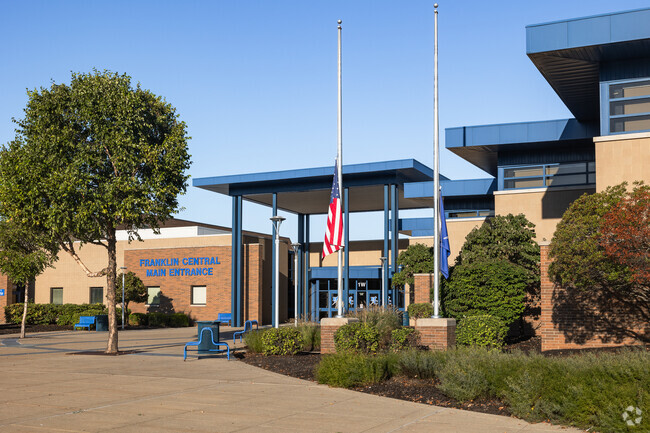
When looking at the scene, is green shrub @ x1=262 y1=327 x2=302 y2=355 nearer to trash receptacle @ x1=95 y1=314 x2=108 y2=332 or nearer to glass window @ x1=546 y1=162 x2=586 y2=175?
glass window @ x1=546 y1=162 x2=586 y2=175

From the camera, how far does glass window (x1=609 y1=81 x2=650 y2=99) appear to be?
23438 mm

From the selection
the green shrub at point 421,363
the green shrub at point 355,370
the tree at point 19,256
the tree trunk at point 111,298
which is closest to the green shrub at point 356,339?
the green shrub at point 355,370

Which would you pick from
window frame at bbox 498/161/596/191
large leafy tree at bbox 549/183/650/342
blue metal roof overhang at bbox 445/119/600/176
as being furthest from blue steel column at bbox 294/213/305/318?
large leafy tree at bbox 549/183/650/342

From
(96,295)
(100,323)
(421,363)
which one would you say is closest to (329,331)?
(421,363)

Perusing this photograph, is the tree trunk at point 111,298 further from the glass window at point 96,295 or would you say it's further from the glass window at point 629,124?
the glass window at point 96,295

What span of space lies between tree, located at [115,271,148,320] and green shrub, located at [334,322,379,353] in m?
28.6

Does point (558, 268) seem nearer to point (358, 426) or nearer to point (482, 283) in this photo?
point (482, 283)

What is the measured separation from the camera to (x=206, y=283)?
48.1 m

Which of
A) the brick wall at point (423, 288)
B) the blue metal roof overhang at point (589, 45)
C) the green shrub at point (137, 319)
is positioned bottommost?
the green shrub at point (137, 319)

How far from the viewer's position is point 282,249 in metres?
52.5

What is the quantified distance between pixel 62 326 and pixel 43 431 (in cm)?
3716

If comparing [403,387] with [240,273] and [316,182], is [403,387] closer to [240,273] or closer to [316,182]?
[316,182]

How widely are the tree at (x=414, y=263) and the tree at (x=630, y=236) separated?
18.2 metres

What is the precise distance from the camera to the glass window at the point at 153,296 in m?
49.7
